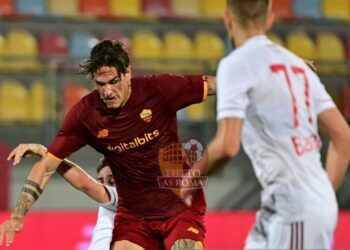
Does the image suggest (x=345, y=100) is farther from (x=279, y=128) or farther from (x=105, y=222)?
(x=279, y=128)

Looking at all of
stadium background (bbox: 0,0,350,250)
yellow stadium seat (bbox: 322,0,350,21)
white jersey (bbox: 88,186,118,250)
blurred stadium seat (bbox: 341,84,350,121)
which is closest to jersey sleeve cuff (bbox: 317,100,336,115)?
white jersey (bbox: 88,186,118,250)

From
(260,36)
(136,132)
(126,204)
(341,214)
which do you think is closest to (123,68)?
(136,132)

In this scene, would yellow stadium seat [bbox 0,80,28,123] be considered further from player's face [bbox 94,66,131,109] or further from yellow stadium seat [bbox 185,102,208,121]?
player's face [bbox 94,66,131,109]

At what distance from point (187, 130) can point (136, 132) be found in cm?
430

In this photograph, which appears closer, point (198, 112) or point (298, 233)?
point (298, 233)

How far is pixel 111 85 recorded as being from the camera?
17.0ft

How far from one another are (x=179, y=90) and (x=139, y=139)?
375 millimetres

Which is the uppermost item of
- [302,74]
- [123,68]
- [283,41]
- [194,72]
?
[283,41]

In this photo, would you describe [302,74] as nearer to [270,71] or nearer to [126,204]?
[270,71]

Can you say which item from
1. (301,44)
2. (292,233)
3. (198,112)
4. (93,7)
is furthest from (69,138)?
(301,44)

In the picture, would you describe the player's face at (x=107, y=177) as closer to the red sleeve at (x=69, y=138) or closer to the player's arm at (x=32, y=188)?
the red sleeve at (x=69, y=138)

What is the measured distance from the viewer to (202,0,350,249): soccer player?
3281 millimetres

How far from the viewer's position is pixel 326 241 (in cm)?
338

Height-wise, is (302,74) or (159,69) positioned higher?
(159,69)
